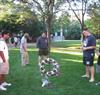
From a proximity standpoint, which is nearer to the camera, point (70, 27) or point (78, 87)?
point (78, 87)

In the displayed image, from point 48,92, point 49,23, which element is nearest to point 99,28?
point 49,23

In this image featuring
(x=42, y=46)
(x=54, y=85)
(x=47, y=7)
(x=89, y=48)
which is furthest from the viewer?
(x=47, y=7)

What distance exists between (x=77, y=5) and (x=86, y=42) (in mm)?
27873

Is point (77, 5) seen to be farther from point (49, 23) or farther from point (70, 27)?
point (70, 27)

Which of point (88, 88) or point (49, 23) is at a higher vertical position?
point (49, 23)

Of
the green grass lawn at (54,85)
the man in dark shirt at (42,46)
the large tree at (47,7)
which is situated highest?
the large tree at (47,7)

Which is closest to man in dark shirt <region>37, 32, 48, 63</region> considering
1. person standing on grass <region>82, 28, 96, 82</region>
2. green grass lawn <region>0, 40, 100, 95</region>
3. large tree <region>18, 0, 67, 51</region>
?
green grass lawn <region>0, 40, 100, 95</region>

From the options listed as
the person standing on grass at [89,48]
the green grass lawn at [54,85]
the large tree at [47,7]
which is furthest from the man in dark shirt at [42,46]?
the large tree at [47,7]

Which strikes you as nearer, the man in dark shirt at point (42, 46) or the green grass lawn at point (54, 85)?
the green grass lawn at point (54, 85)

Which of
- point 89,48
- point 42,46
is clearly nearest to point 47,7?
point 42,46

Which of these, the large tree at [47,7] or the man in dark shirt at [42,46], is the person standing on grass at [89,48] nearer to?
the man in dark shirt at [42,46]

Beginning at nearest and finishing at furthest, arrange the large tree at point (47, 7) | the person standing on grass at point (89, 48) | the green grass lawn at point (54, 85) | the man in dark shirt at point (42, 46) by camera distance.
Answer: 1. the green grass lawn at point (54, 85)
2. the person standing on grass at point (89, 48)
3. the man in dark shirt at point (42, 46)
4. the large tree at point (47, 7)

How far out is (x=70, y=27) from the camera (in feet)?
311

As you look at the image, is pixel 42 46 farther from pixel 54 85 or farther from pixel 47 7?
pixel 47 7
